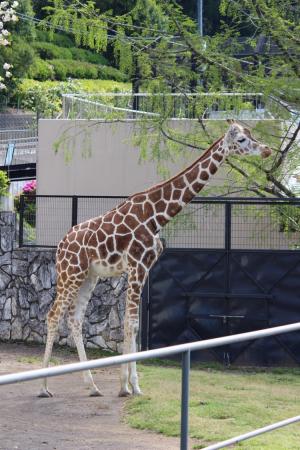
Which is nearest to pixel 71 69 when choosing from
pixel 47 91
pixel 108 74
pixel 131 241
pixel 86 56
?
pixel 108 74

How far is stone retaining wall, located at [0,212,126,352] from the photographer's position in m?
13.9

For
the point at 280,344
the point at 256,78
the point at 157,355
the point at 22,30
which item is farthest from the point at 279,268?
the point at 22,30

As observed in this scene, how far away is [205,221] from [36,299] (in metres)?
2.65

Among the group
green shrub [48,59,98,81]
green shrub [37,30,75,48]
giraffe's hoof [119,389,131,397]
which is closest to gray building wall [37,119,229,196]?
giraffe's hoof [119,389,131,397]

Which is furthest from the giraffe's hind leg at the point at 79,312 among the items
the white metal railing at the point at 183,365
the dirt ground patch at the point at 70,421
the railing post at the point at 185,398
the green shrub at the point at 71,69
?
the green shrub at the point at 71,69

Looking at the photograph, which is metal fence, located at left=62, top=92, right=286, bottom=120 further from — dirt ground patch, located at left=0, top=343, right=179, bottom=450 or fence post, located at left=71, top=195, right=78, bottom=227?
dirt ground patch, located at left=0, top=343, right=179, bottom=450

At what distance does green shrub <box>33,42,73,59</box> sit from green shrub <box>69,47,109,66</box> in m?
0.67

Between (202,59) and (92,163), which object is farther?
(92,163)

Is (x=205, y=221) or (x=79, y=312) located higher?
(x=205, y=221)

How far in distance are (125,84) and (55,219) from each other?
3342 centimetres

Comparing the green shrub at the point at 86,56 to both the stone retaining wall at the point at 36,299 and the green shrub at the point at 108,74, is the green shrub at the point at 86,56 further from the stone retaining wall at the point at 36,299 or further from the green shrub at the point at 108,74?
the stone retaining wall at the point at 36,299

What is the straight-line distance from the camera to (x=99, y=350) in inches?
545

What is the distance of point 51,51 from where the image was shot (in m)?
49.8

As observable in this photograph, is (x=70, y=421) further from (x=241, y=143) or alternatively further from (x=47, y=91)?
(x=47, y=91)
